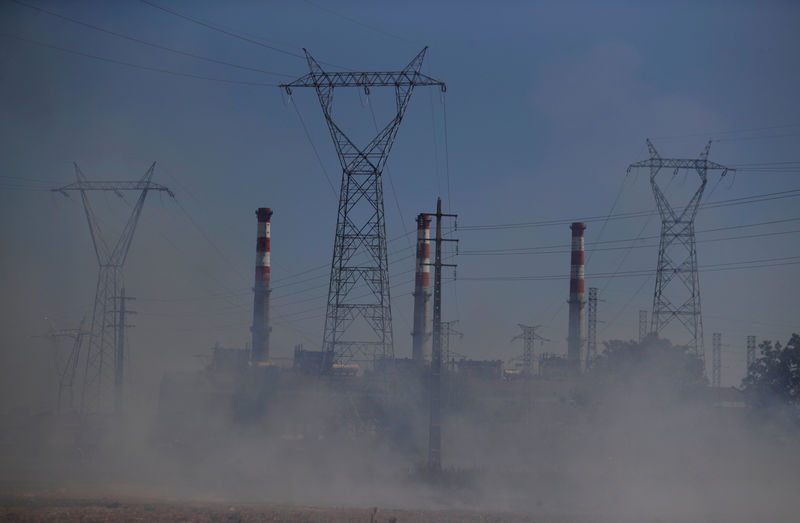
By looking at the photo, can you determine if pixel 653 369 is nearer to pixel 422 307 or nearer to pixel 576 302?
pixel 576 302

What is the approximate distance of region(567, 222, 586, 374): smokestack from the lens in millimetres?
65000

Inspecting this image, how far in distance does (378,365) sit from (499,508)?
32308 mm

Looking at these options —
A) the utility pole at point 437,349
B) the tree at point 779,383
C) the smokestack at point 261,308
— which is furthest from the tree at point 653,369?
the smokestack at point 261,308

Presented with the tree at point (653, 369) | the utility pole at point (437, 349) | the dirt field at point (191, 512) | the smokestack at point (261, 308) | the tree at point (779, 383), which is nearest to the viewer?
the dirt field at point (191, 512)

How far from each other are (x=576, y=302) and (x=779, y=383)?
986 inches

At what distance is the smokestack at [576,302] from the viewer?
6500 centimetres

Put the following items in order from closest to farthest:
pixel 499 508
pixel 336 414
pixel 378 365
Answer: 1. pixel 499 508
2. pixel 336 414
3. pixel 378 365

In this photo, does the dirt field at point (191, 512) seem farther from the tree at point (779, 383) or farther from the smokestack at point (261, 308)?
the smokestack at point (261, 308)

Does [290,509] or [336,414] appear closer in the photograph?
[290,509]

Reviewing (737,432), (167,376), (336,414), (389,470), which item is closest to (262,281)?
(167,376)

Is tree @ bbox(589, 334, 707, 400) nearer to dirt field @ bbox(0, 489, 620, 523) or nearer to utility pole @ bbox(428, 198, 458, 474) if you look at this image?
utility pole @ bbox(428, 198, 458, 474)

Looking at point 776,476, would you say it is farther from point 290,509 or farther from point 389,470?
point 290,509

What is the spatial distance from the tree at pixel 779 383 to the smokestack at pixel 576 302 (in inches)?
935

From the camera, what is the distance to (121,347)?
49781mm
